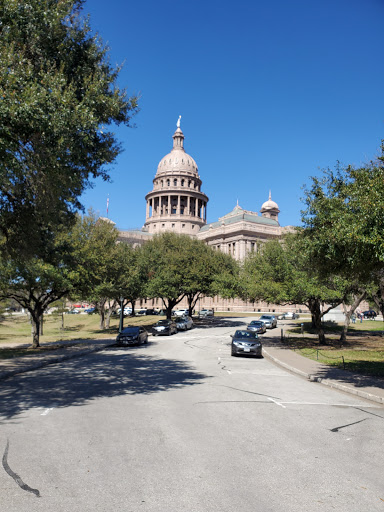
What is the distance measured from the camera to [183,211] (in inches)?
4941

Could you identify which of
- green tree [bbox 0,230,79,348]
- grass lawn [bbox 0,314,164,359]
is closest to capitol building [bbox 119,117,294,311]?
grass lawn [bbox 0,314,164,359]

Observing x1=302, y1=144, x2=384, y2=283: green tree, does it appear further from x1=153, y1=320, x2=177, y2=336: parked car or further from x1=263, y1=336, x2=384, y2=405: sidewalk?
x1=153, y1=320, x2=177, y2=336: parked car

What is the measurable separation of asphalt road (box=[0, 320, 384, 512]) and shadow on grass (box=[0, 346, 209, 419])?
0.06 metres

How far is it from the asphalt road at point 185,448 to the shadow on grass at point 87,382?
6cm

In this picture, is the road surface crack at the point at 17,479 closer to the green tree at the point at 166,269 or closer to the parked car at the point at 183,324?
the parked car at the point at 183,324

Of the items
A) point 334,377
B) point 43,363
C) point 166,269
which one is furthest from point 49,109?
point 166,269

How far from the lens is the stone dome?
12407 centimetres

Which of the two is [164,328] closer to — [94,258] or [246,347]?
[94,258]

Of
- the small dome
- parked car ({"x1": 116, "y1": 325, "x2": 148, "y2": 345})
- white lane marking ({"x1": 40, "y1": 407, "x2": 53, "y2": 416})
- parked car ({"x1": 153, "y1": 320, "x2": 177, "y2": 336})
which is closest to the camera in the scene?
white lane marking ({"x1": 40, "y1": 407, "x2": 53, "y2": 416})

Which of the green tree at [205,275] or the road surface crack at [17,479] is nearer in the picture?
the road surface crack at [17,479]

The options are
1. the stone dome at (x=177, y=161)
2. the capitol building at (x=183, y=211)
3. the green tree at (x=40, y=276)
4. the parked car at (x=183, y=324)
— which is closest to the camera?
the green tree at (x=40, y=276)

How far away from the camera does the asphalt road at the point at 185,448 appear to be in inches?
187

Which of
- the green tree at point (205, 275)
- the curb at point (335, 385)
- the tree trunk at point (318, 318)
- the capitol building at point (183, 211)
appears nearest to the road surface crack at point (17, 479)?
the curb at point (335, 385)

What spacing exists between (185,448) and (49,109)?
311 inches
